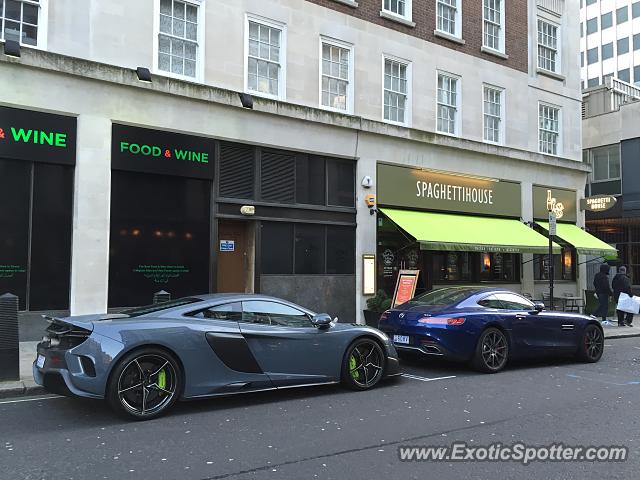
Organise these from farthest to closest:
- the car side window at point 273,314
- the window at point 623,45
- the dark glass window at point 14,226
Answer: the window at point 623,45 < the dark glass window at point 14,226 < the car side window at point 273,314

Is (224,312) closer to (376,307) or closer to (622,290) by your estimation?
(376,307)

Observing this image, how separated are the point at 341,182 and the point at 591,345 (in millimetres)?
7416

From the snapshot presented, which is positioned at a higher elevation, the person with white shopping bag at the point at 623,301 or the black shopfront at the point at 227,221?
the black shopfront at the point at 227,221

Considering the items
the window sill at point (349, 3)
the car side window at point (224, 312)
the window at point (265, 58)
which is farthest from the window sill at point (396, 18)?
the car side window at point (224, 312)

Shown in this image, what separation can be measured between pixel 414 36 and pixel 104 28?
901cm

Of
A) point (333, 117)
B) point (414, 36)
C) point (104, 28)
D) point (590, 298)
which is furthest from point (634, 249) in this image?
point (104, 28)

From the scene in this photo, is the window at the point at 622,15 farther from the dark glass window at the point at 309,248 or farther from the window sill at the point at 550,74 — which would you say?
the dark glass window at the point at 309,248

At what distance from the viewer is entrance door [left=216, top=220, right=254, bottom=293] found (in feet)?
44.2

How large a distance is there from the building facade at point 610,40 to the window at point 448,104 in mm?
43228

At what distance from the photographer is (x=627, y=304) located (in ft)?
51.9

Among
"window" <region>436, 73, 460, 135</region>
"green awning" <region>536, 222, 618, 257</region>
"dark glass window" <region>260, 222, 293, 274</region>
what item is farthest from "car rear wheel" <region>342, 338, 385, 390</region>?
"green awning" <region>536, 222, 618, 257</region>

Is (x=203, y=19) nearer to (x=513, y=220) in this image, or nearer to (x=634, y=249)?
(x=513, y=220)

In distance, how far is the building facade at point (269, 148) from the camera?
36.2 feet

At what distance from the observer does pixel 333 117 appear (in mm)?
14586
